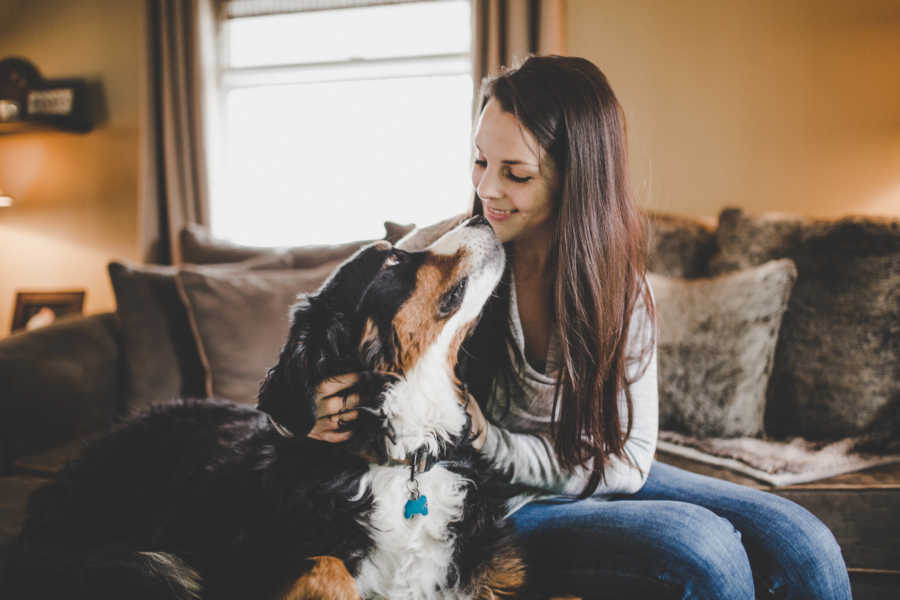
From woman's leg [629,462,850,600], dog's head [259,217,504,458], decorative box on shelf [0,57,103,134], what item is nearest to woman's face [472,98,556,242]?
dog's head [259,217,504,458]

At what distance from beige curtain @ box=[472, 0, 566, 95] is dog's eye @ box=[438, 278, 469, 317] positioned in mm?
1921

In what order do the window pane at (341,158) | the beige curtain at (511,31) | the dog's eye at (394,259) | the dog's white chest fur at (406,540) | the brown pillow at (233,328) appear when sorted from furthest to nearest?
the window pane at (341,158), the beige curtain at (511,31), the brown pillow at (233,328), the dog's eye at (394,259), the dog's white chest fur at (406,540)

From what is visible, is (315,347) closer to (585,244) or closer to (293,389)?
(293,389)

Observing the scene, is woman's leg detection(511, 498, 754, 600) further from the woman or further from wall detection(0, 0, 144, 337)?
wall detection(0, 0, 144, 337)

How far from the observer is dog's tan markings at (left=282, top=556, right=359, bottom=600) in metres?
0.92

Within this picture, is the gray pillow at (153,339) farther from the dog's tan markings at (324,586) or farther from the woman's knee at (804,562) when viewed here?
the woman's knee at (804,562)

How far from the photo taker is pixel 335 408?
1052 millimetres

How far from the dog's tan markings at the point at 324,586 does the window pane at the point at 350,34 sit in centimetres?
284

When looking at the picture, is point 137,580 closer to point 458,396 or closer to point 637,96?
point 458,396

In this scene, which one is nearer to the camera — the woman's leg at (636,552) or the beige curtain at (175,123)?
the woman's leg at (636,552)

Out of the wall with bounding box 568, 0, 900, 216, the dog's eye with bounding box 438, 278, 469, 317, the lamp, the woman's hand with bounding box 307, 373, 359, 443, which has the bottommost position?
the woman's hand with bounding box 307, 373, 359, 443

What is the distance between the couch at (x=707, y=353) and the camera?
1.81 metres

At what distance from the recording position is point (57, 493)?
1.35 m

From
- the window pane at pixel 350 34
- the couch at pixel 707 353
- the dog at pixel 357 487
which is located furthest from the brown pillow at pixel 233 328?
the window pane at pixel 350 34
